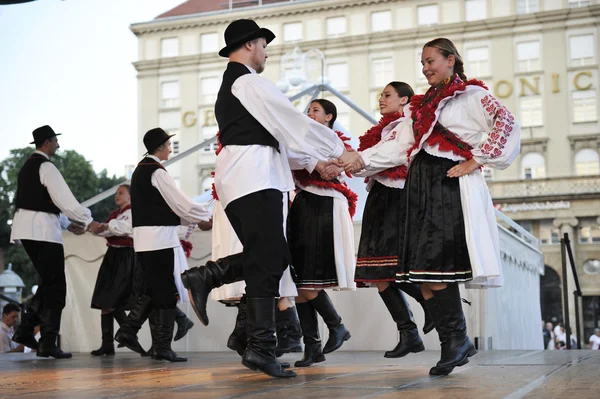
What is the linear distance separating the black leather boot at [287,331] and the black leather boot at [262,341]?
135 centimetres

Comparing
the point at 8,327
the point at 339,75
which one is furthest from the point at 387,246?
the point at 339,75

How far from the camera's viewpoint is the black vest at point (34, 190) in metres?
6.31

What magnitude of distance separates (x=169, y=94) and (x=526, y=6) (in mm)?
21350

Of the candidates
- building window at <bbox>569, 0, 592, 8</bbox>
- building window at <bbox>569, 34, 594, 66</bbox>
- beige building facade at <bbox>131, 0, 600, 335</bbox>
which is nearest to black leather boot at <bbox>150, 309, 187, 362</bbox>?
beige building facade at <bbox>131, 0, 600, 335</bbox>

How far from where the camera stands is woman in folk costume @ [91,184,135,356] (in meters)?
7.04

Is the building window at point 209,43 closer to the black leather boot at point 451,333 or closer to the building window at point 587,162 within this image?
the building window at point 587,162

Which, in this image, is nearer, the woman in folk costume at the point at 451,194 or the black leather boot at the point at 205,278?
the woman in folk costume at the point at 451,194

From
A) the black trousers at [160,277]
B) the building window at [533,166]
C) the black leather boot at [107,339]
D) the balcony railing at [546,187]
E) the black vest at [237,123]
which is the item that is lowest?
the black leather boot at [107,339]

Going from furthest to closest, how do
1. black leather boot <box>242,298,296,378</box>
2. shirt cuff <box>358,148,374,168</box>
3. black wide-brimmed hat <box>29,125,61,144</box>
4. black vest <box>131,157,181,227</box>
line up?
1. black wide-brimmed hat <box>29,125,61,144</box>
2. black vest <box>131,157,181,227</box>
3. shirt cuff <box>358,148,374,168</box>
4. black leather boot <box>242,298,296,378</box>

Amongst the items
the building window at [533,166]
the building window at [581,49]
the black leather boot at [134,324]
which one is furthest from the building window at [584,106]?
the black leather boot at [134,324]

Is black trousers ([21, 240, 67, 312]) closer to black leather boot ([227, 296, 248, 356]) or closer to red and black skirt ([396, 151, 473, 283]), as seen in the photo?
black leather boot ([227, 296, 248, 356])

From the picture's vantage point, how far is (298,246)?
4.89m

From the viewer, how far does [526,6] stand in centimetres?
4512

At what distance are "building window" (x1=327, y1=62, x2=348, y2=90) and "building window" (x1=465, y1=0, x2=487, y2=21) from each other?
730 centimetres
